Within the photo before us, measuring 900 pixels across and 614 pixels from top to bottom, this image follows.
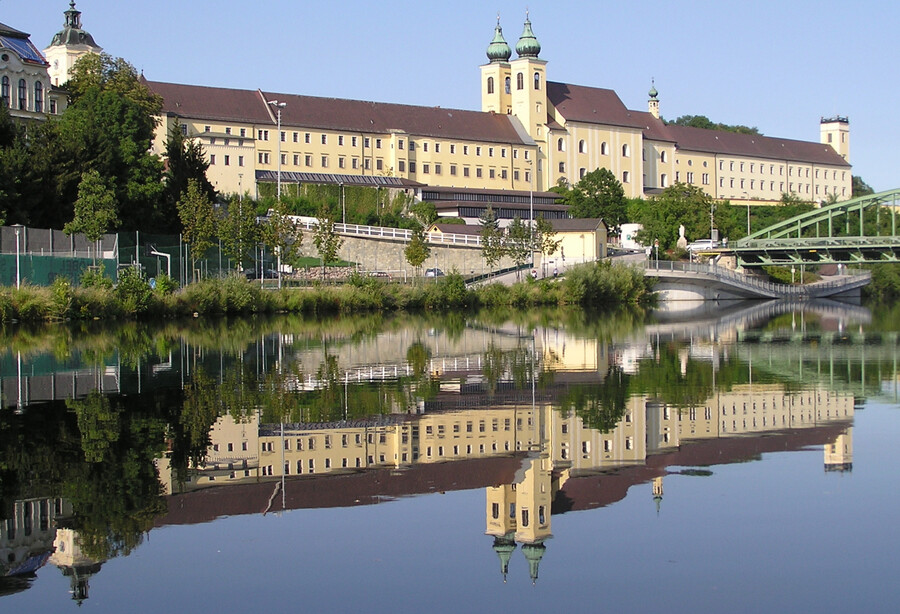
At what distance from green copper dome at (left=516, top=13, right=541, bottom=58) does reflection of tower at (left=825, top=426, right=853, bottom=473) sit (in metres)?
104

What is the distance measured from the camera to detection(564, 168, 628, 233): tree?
98.0 metres

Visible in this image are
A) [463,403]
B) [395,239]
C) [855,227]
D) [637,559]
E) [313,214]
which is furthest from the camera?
[855,227]

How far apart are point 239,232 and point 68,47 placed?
45568 mm

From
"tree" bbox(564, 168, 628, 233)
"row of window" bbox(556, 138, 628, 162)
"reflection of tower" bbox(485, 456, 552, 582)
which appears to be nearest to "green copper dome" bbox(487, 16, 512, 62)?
"row of window" bbox(556, 138, 628, 162)

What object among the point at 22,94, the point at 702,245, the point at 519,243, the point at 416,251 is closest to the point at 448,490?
the point at 416,251

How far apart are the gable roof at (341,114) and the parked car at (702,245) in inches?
921

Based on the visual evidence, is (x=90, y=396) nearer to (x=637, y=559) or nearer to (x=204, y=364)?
(x=204, y=364)

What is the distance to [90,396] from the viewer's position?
16750 millimetres

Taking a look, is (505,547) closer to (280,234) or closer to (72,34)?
(280,234)

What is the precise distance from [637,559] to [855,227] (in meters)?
107

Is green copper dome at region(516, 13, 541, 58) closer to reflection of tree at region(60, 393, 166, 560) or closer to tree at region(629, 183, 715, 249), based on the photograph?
tree at region(629, 183, 715, 249)

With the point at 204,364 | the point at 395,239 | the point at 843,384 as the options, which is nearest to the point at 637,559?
the point at 843,384

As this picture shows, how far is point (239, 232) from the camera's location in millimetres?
53219

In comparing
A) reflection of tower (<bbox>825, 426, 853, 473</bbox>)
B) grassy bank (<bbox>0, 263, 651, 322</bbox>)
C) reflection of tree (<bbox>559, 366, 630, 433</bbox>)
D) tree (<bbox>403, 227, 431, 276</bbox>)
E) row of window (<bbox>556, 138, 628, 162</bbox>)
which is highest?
row of window (<bbox>556, 138, 628, 162</bbox>)
